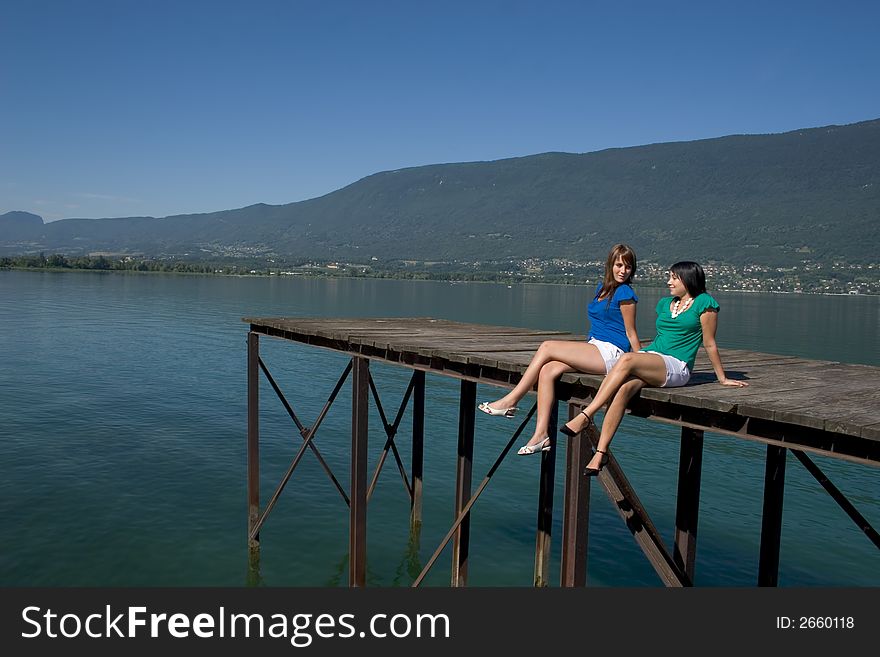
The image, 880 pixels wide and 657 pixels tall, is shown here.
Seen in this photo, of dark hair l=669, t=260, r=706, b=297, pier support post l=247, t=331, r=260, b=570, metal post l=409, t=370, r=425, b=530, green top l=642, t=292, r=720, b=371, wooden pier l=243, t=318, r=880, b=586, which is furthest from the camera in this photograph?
metal post l=409, t=370, r=425, b=530

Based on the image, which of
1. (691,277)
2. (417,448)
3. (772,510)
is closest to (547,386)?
(691,277)

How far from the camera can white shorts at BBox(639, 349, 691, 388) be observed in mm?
8523

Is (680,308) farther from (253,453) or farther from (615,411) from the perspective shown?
(253,453)

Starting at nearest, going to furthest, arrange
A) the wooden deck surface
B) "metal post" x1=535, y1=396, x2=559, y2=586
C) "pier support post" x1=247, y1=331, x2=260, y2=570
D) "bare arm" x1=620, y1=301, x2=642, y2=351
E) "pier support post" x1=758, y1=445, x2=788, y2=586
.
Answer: the wooden deck surface, "bare arm" x1=620, y1=301, x2=642, y2=351, "pier support post" x1=758, y1=445, x2=788, y2=586, "metal post" x1=535, y1=396, x2=559, y2=586, "pier support post" x1=247, y1=331, x2=260, y2=570

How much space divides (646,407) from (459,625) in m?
3.01

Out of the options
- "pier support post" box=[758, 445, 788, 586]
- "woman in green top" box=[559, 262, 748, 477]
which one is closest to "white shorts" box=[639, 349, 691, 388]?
"woman in green top" box=[559, 262, 748, 477]

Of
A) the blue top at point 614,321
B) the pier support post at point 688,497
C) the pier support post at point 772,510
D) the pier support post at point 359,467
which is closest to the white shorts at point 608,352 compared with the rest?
the blue top at point 614,321

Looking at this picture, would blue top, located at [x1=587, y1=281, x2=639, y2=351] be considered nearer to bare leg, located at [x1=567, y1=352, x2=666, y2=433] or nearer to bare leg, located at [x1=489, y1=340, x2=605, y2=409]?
bare leg, located at [x1=489, y1=340, x2=605, y2=409]

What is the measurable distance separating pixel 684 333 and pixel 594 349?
3.09ft

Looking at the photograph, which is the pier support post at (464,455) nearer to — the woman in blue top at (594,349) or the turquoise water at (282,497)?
the turquoise water at (282,497)

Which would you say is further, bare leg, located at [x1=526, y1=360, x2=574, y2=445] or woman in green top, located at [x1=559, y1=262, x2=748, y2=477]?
bare leg, located at [x1=526, y1=360, x2=574, y2=445]

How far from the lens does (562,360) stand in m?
9.10

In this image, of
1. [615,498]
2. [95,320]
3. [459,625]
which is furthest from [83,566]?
[95,320]

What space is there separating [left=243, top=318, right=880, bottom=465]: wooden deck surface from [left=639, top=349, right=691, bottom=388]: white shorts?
4.5 inches
